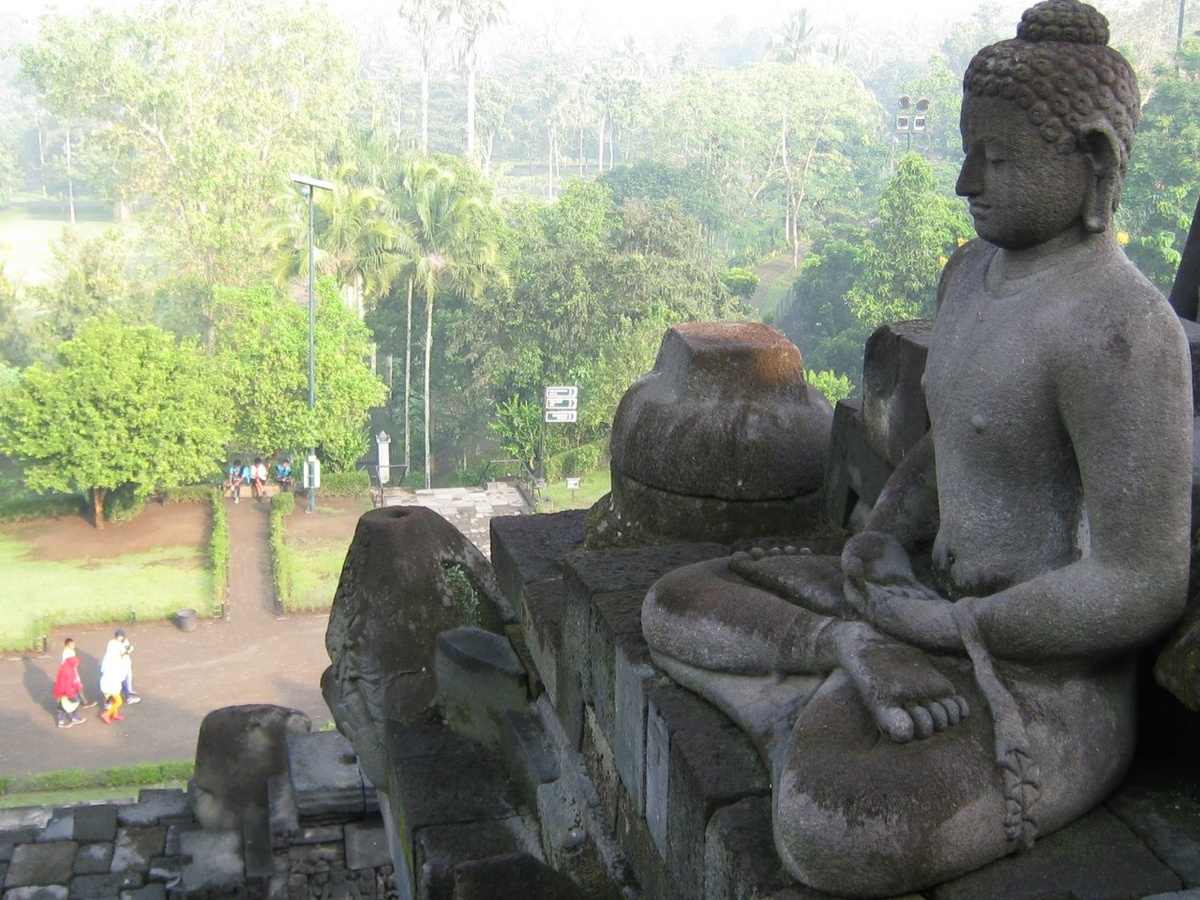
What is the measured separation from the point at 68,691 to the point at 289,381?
46.0ft

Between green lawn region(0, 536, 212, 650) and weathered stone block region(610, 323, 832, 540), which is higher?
weathered stone block region(610, 323, 832, 540)

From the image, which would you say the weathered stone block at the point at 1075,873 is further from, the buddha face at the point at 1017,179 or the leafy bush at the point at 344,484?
the leafy bush at the point at 344,484

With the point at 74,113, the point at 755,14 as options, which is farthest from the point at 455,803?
the point at 755,14

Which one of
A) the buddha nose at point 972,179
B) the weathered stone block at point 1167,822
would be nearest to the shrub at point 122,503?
the buddha nose at point 972,179

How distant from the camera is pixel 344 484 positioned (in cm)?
3189

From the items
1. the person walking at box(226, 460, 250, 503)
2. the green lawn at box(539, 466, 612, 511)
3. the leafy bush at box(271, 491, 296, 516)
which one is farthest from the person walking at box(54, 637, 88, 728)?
the green lawn at box(539, 466, 612, 511)

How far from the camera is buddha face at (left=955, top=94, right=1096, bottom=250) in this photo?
2906mm

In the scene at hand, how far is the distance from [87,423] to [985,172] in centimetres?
2664

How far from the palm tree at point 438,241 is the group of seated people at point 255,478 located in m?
4.85

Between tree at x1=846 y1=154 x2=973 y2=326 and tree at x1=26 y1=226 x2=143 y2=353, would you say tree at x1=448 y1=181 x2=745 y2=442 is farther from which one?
tree at x1=26 y1=226 x2=143 y2=353

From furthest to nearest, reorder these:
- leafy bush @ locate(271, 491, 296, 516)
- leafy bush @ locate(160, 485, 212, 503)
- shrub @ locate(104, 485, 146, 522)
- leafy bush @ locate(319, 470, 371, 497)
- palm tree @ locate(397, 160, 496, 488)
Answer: palm tree @ locate(397, 160, 496, 488) → leafy bush @ locate(319, 470, 371, 497) → leafy bush @ locate(160, 485, 212, 503) → leafy bush @ locate(271, 491, 296, 516) → shrub @ locate(104, 485, 146, 522)

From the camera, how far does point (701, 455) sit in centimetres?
476

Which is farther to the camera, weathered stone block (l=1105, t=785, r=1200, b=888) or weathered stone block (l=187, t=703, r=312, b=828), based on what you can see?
weathered stone block (l=187, t=703, r=312, b=828)

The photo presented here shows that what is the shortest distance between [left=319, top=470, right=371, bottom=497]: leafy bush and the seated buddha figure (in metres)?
29.2
